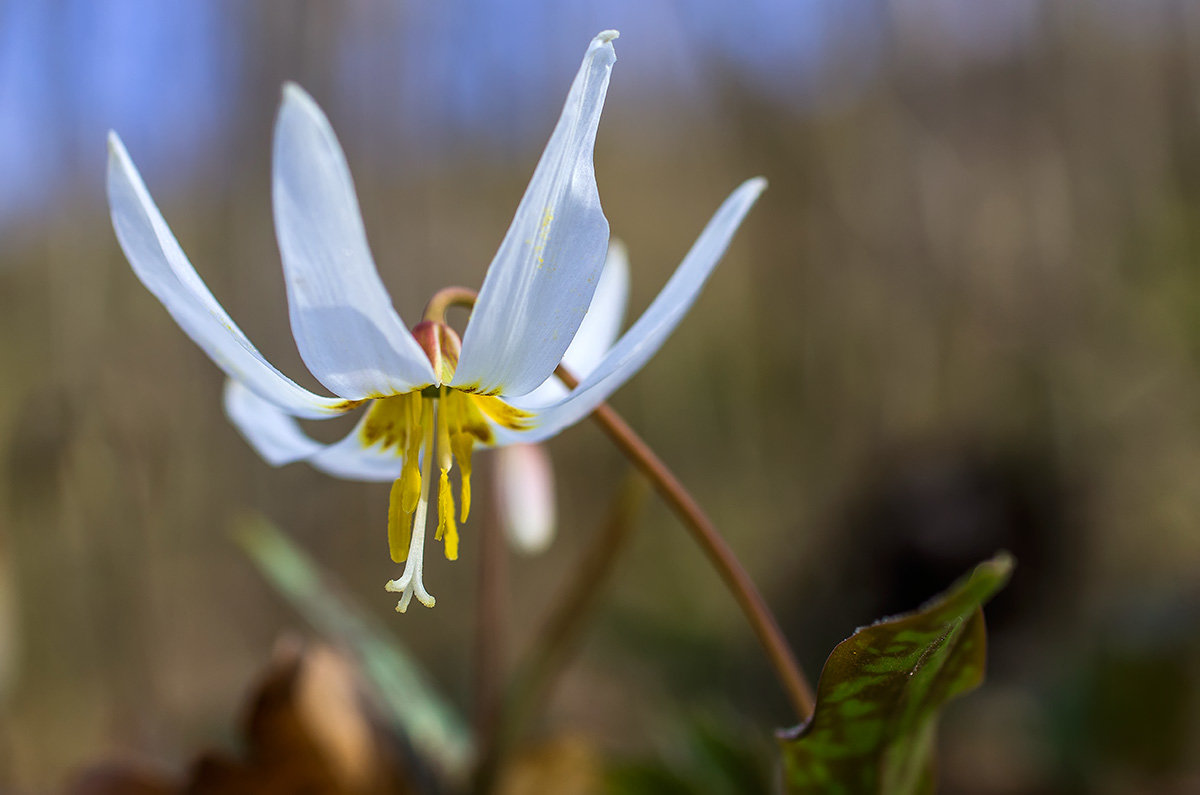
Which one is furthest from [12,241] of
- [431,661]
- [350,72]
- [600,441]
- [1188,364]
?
[1188,364]

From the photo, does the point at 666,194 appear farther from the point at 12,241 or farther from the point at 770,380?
the point at 12,241

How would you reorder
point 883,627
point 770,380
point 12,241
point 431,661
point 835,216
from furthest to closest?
point 770,380
point 835,216
point 431,661
point 12,241
point 883,627

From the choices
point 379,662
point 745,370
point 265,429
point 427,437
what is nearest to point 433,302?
point 427,437

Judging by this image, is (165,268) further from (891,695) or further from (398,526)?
(891,695)

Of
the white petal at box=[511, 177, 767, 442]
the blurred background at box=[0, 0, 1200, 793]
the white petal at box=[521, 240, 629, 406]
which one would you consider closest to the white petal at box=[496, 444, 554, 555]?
the white petal at box=[521, 240, 629, 406]

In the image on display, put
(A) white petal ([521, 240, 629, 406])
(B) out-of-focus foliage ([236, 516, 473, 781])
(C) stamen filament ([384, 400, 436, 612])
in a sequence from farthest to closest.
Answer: (B) out-of-focus foliage ([236, 516, 473, 781]) → (A) white petal ([521, 240, 629, 406]) → (C) stamen filament ([384, 400, 436, 612])

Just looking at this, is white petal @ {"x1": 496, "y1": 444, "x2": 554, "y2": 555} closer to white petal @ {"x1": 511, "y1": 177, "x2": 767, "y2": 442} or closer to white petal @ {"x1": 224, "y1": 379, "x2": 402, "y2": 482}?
white petal @ {"x1": 224, "y1": 379, "x2": 402, "y2": 482}

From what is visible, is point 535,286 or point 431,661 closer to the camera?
point 535,286
